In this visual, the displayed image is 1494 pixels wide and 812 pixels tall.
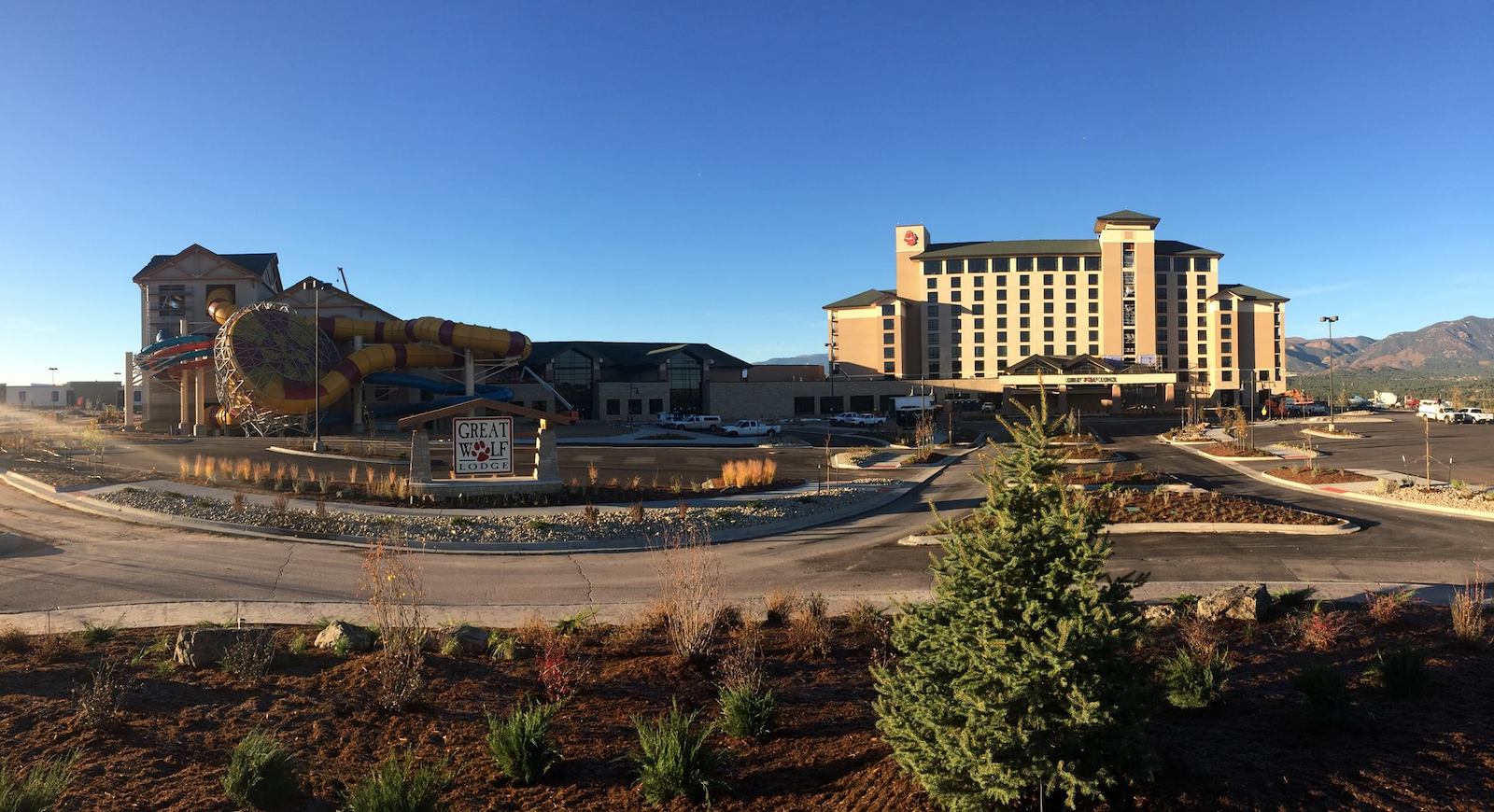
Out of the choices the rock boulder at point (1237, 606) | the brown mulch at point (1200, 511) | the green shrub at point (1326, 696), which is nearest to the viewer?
the green shrub at point (1326, 696)

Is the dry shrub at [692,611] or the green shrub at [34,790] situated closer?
the green shrub at [34,790]

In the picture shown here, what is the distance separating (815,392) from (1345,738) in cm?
7505

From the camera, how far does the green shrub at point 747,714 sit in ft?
20.4

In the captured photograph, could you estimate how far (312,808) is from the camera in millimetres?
5141

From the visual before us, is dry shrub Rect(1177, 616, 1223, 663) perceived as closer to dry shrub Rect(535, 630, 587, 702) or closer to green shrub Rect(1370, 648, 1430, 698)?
green shrub Rect(1370, 648, 1430, 698)

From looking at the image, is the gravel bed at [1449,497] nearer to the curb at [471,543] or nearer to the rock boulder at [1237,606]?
the curb at [471,543]

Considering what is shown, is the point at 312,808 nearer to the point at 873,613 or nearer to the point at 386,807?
the point at 386,807

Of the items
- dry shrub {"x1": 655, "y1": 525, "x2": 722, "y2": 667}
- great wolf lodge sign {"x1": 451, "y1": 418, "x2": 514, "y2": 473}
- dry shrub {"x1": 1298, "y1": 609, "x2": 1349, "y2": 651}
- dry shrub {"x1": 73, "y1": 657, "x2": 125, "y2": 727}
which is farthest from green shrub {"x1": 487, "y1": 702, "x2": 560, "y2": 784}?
great wolf lodge sign {"x1": 451, "y1": 418, "x2": 514, "y2": 473}

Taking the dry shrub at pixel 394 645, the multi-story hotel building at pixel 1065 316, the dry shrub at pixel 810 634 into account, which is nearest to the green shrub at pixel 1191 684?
the dry shrub at pixel 810 634

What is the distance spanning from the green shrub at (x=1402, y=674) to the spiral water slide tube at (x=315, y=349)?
45.5 metres

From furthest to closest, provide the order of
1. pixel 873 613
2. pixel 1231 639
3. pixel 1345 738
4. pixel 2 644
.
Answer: pixel 873 613 < pixel 1231 639 < pixel 2 644 < pixel 1345 738

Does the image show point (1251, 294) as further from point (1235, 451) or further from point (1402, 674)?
point (1402, 674)

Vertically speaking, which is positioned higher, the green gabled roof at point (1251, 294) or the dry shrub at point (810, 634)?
the green gabled roof at point (1251, 294)

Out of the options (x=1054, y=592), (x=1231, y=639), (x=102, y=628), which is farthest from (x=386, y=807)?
(x=1231, y=639)
